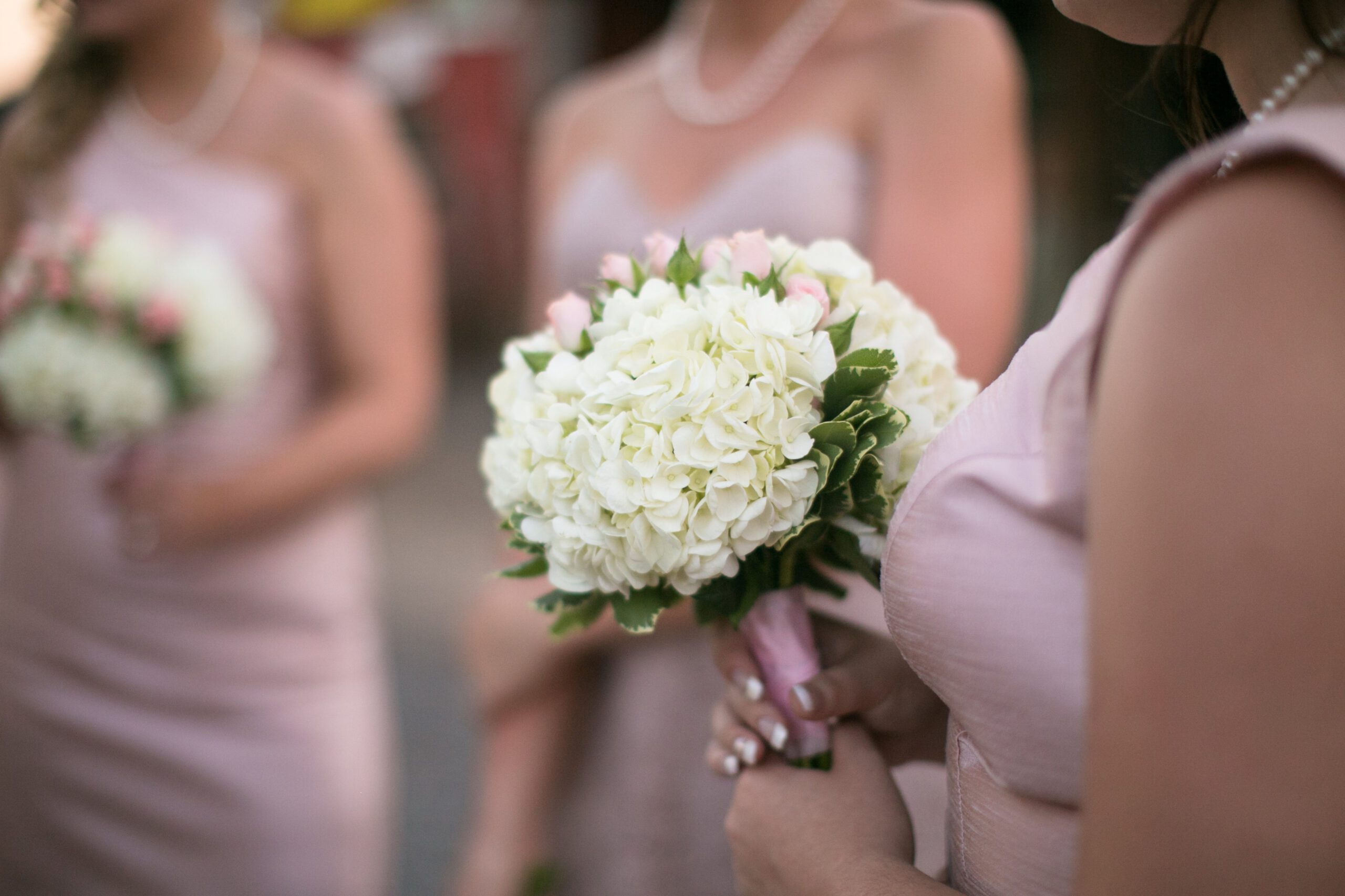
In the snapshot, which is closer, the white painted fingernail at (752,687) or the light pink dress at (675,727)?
the white painted fingernail at (752,687)

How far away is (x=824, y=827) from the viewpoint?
1040 mm

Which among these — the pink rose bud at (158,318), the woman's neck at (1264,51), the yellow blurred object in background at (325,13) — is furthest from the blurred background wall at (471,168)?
the pink rose bud at (158,318)

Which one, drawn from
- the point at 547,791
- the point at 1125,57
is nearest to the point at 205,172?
the point at 547,791

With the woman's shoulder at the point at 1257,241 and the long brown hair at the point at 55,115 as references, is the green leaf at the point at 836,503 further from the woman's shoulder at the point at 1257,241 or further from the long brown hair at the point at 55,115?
the long brown hair at the point at 55,115

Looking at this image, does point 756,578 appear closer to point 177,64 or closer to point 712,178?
point 712,178

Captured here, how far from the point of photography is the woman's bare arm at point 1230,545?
642 mm

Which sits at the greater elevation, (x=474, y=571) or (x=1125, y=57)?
(x=1125, y=57)

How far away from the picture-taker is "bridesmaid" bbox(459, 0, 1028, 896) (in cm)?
192

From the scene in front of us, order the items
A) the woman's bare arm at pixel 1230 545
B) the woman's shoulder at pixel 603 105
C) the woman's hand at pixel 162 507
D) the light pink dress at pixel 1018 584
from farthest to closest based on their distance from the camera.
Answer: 1. the woman's shoulder at pixel 603 105
2. the woman's hand at pixel 162 507
3. the light pink dress at pixel 1018 584
4. the woman's bare arm at pixel 1230 545

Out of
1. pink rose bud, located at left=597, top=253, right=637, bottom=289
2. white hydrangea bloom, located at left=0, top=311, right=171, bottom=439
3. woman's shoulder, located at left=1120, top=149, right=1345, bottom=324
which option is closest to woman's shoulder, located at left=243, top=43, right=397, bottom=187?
white hydrangea bloom, located at left=0, top=311, right=171, bottom=439

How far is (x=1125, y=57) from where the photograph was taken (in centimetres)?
199

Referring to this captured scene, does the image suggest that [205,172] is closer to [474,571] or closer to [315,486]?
[315,486]

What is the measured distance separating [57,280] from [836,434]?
1901 millimetres

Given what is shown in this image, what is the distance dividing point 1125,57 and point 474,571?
5.32 m
